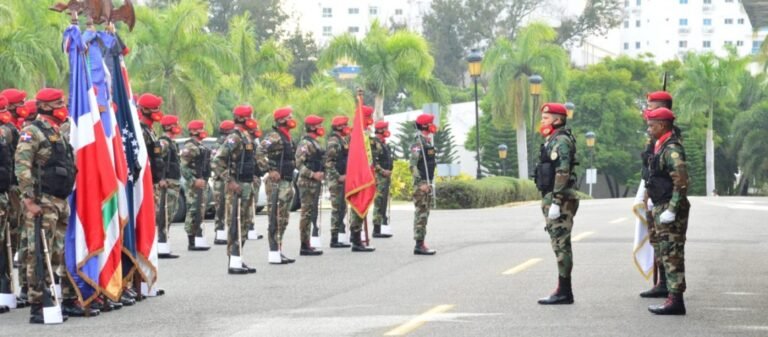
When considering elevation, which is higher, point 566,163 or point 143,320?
point 566,163

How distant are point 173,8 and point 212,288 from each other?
37.6 metres

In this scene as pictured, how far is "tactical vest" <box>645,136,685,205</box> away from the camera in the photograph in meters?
13.0

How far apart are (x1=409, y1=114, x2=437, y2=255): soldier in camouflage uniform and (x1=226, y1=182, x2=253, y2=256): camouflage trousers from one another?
93.2 inches

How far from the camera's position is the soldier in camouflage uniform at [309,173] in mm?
20172

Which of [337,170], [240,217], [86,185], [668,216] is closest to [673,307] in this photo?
[668,216]

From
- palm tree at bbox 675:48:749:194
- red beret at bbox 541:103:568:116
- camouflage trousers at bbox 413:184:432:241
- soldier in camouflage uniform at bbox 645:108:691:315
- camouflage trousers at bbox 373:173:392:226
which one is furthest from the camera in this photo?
palm tree at bbox 675:48:749:194

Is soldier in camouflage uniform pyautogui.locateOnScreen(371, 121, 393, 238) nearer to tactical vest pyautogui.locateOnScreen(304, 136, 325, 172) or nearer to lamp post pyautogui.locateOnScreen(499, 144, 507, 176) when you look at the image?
tactical vest pyautogui.locateOnScreen(304, 136, 325, 172)

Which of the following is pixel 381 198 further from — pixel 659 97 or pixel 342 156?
pixel 659 97

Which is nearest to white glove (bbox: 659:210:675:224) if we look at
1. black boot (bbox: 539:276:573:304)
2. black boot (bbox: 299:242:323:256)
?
black boot (bbox: 539:276:573:304)

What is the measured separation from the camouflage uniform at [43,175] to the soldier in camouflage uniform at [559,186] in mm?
4481

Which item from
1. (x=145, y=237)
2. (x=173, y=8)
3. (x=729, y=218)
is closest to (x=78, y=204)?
(x=145, y=237)

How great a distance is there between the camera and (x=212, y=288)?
1566 centimetres

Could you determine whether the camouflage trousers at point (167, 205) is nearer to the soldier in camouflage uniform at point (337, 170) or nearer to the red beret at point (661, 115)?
the soldier in camouflage uniform at point (337, 170)

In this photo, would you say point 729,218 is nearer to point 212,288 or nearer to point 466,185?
point 466,185
